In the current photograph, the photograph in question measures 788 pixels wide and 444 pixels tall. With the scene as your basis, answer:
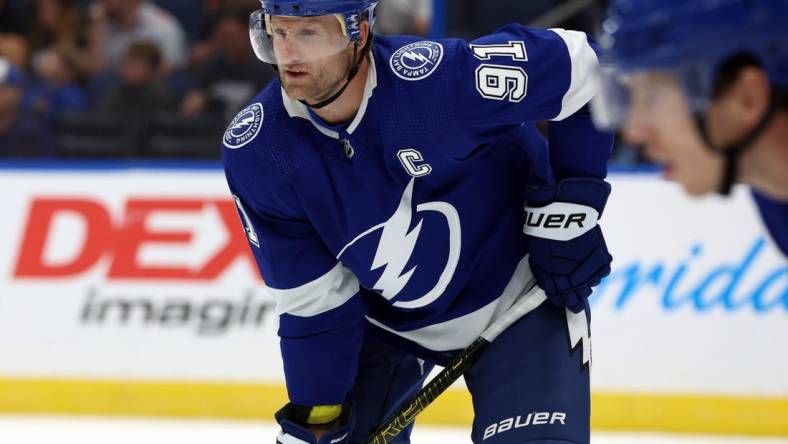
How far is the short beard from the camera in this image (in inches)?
74.3

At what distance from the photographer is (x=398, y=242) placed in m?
2.03

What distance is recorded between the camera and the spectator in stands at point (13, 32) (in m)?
4.26

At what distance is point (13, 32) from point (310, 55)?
2.74m

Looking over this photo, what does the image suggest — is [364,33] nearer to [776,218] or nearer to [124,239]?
[776,218]

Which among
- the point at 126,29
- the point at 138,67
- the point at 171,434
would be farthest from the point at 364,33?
the point at 126,29

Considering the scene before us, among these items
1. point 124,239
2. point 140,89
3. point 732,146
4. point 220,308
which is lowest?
point 732,146

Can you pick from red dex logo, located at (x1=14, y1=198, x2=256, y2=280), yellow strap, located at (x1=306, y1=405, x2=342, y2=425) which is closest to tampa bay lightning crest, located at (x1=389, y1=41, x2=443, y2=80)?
yellow strap, located at (x1=306, y1=405, x2=342, y2=425)

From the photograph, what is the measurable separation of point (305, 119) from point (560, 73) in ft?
1.36

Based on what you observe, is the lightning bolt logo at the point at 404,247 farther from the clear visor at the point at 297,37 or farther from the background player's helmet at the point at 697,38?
the background player's helmet at the point at 697,38

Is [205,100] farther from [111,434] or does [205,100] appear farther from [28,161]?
[111,434]

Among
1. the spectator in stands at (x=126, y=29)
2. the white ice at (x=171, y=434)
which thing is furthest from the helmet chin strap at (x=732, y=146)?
the spectator in stands at (x=126, y=29)

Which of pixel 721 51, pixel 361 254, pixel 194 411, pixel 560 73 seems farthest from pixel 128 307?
pixel 721 51

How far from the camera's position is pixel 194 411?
3.67 meters

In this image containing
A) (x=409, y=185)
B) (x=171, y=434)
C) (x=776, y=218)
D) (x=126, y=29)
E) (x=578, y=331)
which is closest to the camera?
(x=776, y=218)
